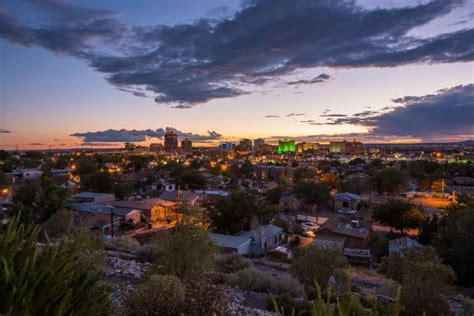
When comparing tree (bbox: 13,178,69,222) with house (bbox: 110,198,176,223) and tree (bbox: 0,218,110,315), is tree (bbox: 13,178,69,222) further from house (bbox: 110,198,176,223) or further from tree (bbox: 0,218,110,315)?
tree (bbox: 0,218,110,315)

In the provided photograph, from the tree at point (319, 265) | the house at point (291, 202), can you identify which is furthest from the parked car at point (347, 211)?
the tree at point (319, 265)

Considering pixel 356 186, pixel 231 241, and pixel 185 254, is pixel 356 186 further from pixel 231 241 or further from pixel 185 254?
pixel 185 254

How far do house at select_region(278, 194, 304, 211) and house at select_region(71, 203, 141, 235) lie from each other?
16283 millimetres

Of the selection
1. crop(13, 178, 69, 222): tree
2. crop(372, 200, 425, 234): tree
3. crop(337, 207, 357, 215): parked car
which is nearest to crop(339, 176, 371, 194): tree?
crop(337, 207, 357, 215): parked car

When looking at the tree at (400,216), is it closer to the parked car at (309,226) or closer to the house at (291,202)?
the parked car at (309,226)

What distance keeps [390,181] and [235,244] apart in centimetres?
3240

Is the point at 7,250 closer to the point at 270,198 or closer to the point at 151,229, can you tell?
the point at 151,229

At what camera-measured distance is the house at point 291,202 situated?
127ft

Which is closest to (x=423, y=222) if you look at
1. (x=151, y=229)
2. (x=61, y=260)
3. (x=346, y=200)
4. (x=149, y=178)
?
(x=346, y=200)

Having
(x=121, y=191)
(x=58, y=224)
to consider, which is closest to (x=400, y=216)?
(x=58, y=224)

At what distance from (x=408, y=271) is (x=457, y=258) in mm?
10226

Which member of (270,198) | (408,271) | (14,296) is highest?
(14,296)

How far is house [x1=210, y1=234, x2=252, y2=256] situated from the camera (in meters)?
19.6

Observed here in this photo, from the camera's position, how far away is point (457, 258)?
17625 millimetres
